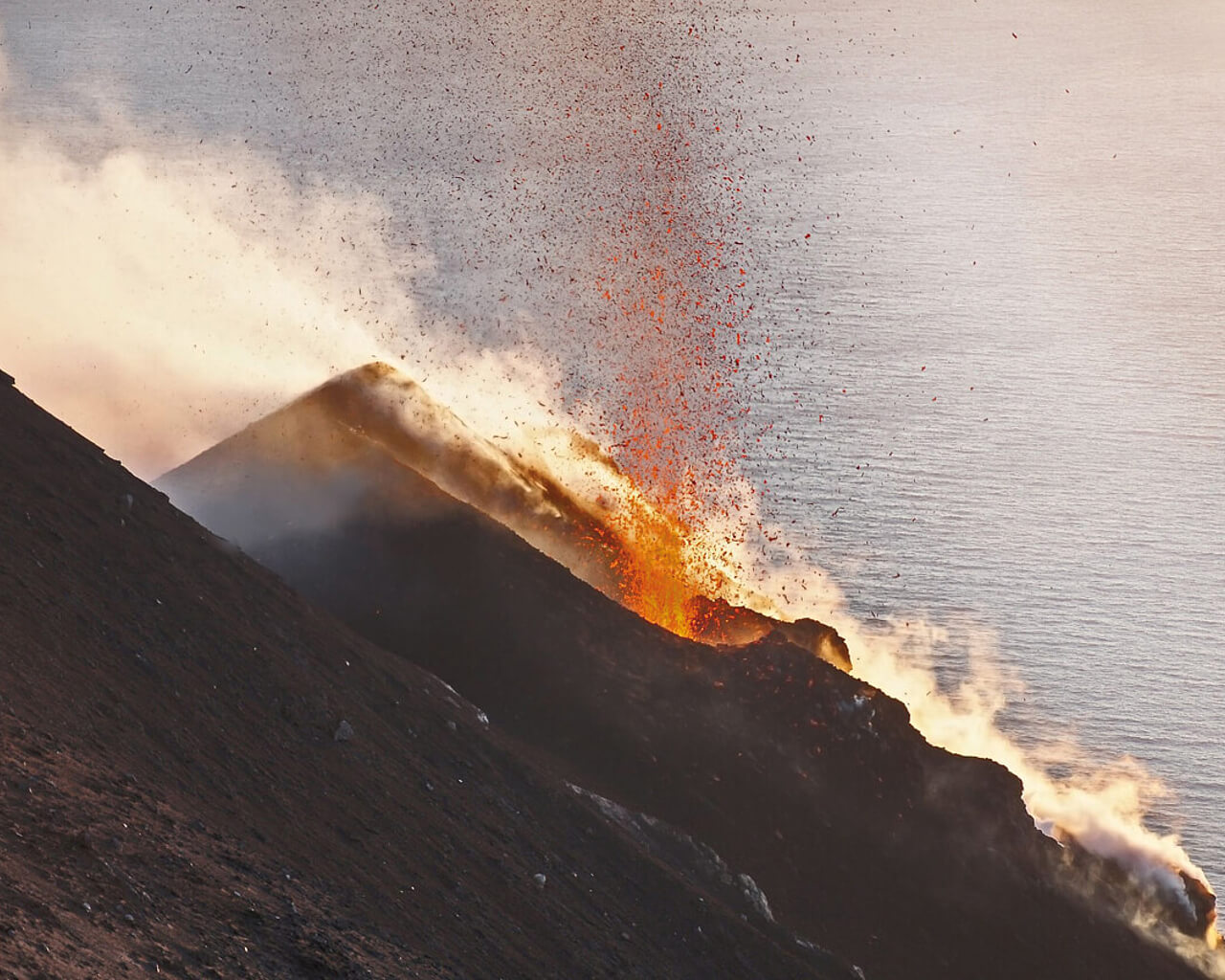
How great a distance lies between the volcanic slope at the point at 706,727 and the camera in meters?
41.2

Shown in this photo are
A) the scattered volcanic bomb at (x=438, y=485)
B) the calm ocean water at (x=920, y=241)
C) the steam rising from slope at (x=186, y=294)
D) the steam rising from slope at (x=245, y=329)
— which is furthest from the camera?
the calm ocean water at (x=920, y=241)

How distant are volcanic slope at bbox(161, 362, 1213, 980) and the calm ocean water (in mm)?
19712

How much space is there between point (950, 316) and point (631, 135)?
89.7ft

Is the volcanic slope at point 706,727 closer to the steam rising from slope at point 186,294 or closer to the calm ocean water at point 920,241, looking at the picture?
the steam rising from slope at point 186,294

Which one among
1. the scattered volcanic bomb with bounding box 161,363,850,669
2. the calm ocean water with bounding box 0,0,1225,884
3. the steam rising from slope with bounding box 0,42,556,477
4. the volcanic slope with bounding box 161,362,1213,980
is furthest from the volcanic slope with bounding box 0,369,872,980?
the calm ocean water with bounding box 0,0,1225,884

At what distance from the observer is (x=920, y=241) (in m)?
108

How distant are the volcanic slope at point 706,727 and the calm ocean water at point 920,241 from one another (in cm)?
1971

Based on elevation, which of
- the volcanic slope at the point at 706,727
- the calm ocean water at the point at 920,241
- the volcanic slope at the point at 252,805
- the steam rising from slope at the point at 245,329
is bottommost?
the volcanic slope at the point at 252,805

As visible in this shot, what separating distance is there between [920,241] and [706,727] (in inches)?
2777

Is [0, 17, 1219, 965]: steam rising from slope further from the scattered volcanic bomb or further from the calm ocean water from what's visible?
the scattered volcanic bomb

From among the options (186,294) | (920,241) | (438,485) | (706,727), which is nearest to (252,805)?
(706,727)

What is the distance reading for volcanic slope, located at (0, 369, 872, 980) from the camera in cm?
2222

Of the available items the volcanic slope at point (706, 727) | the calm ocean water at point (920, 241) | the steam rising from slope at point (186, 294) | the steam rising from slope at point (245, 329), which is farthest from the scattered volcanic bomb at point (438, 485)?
the calm ocean water at point (920, 241)

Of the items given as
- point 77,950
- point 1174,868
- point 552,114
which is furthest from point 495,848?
point 552,114
